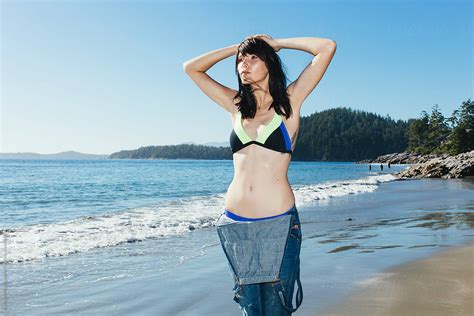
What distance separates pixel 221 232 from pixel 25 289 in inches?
205

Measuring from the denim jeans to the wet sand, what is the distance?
2.89m

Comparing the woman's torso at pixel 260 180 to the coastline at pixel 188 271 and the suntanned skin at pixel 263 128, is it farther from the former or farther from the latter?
the coastline at pixel 188 271

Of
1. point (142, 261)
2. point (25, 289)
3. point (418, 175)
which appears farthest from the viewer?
point (418, 175)

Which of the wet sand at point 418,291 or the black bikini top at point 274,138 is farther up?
the black bikini top at point 274,138

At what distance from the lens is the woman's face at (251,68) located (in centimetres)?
267

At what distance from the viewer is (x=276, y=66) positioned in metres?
2.72

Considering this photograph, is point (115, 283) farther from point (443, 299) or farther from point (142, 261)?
point (443, 299)

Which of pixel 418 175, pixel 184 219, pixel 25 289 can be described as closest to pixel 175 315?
pixel 25 289

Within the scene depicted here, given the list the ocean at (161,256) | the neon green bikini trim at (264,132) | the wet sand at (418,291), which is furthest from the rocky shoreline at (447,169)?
the neon green bikini trim at (264,132)

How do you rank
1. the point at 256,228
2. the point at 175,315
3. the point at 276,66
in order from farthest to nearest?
the point at 175,315 → the point at 276,66 → the point at 256,228

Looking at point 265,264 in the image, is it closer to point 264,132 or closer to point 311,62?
point 264,132

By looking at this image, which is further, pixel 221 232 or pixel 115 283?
pixel 115 283

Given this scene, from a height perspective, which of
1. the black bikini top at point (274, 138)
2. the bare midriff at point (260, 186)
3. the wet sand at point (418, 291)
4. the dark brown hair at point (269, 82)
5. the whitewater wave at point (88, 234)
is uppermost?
the dark brown hair at point (269, 82)

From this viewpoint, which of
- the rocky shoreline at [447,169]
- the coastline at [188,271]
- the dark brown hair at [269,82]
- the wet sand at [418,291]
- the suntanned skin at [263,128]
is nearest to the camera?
the suntanned skin at [263,128]
